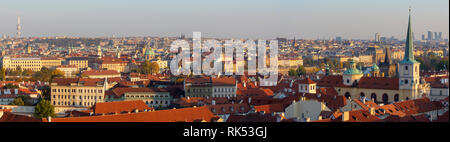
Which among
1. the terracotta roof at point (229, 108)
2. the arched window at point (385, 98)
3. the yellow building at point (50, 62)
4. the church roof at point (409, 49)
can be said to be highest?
the church roof at point (409, 49)

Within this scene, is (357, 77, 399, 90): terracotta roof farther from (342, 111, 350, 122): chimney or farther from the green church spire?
(342, 111, 350, 122): chimney

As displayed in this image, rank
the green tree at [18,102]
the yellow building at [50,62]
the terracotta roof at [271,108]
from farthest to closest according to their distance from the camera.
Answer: the yellow building at [50,62], the green tree at [18,102], the terracotta roof at [271,108]

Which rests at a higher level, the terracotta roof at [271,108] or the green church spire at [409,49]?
the green church spire at [409,49]

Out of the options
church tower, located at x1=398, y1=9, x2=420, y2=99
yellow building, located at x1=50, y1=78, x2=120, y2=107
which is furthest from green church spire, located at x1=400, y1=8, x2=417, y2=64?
yellow building, located at x1=50, y1=78, x2=120, y2=107

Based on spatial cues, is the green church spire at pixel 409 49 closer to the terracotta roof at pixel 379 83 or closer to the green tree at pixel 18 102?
the terracotta roof at pixel 379 83

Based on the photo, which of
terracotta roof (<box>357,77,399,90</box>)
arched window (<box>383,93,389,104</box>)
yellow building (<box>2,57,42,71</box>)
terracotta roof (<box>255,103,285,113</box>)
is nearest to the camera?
terracotta roof (<box>255,103,285,113</box>)

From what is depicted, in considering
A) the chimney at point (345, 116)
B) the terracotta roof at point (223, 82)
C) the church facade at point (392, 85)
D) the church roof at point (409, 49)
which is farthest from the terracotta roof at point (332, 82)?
the chimney at point (345, 116)

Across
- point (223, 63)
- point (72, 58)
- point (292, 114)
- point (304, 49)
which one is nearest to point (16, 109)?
point (292, 114)

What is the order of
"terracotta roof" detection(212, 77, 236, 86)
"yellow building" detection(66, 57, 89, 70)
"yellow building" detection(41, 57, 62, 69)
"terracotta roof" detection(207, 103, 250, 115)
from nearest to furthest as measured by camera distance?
"terracotta roof" detection(207, 103, 250, 115), "terracotta roof" detection(212, 77, 236, 86), "yellow building" detection(41, 57, 62, 69), "yellow building" detection(66, 57, 89, 70)

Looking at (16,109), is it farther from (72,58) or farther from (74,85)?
(72,58)
